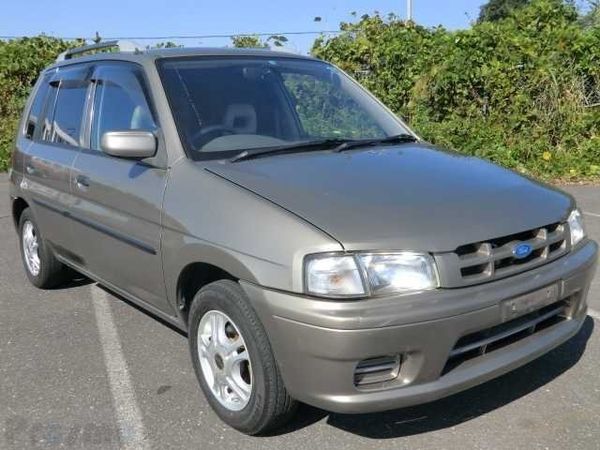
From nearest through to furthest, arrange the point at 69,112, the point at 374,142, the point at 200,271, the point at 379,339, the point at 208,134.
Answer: the point at 379,339 → the point at 200,271 → the point at 208,134 → the point at 374,142 → the point at 69,112

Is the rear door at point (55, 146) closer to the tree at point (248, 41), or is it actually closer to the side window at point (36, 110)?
the side window at point (36, 110)

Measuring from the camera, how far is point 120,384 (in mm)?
3828

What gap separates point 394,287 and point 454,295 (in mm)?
246

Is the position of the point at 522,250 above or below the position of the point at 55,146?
below

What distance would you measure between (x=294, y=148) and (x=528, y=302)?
1.48 metres

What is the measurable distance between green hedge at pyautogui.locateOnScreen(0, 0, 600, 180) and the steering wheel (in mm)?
7989

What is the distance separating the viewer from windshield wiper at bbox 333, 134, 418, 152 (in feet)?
12.5

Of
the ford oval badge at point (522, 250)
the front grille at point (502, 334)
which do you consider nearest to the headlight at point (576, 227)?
the front grille at point (502, 334)

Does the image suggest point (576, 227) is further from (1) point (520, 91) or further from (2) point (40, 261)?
(1) point (520, 91)

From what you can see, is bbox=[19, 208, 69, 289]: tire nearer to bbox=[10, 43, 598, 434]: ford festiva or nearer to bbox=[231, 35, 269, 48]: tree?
bbox=[10, 43, 598, 434]: ford festiva

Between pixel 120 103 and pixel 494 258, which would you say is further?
pixel 120 103

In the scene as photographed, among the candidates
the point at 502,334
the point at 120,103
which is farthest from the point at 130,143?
the point at 502,334

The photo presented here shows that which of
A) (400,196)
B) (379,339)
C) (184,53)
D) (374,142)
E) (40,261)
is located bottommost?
(40,261)

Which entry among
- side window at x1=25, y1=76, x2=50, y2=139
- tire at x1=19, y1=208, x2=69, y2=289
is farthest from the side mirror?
side window at x1=25, y1=76, x2=50, y2=139
